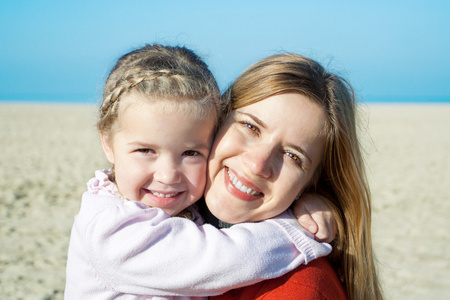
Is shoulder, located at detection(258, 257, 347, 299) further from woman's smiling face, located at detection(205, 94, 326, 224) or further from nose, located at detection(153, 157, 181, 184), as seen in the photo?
nose, located at detection(153, 157, 181, 184)

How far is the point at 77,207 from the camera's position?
9195 millimetres

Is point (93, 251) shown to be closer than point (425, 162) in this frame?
Yes

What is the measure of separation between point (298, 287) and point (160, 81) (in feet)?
3.85

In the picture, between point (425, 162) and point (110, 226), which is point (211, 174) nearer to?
point (110, 226)

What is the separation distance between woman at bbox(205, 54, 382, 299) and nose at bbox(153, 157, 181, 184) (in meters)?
0.23

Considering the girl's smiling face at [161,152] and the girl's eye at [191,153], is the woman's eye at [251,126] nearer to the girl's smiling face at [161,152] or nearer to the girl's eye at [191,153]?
the girl's smiling face at [161,152]

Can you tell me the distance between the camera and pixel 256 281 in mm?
2129

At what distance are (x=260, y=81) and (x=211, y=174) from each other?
0.56 meters

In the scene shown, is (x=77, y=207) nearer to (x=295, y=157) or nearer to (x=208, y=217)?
(x=208, y=217)

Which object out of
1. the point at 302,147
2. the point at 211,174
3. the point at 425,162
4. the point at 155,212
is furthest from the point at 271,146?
the point at 425,162

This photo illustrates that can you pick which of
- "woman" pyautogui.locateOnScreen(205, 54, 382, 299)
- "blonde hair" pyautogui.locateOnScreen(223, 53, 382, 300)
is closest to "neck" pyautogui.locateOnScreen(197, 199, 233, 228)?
"woman" pyautogui.locateOnScreen(205, 54, 382, 299)

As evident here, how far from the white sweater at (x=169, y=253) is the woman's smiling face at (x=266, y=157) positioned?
0.20 m

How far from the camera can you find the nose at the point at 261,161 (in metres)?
2.35

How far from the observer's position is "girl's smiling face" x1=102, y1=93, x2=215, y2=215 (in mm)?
2322
